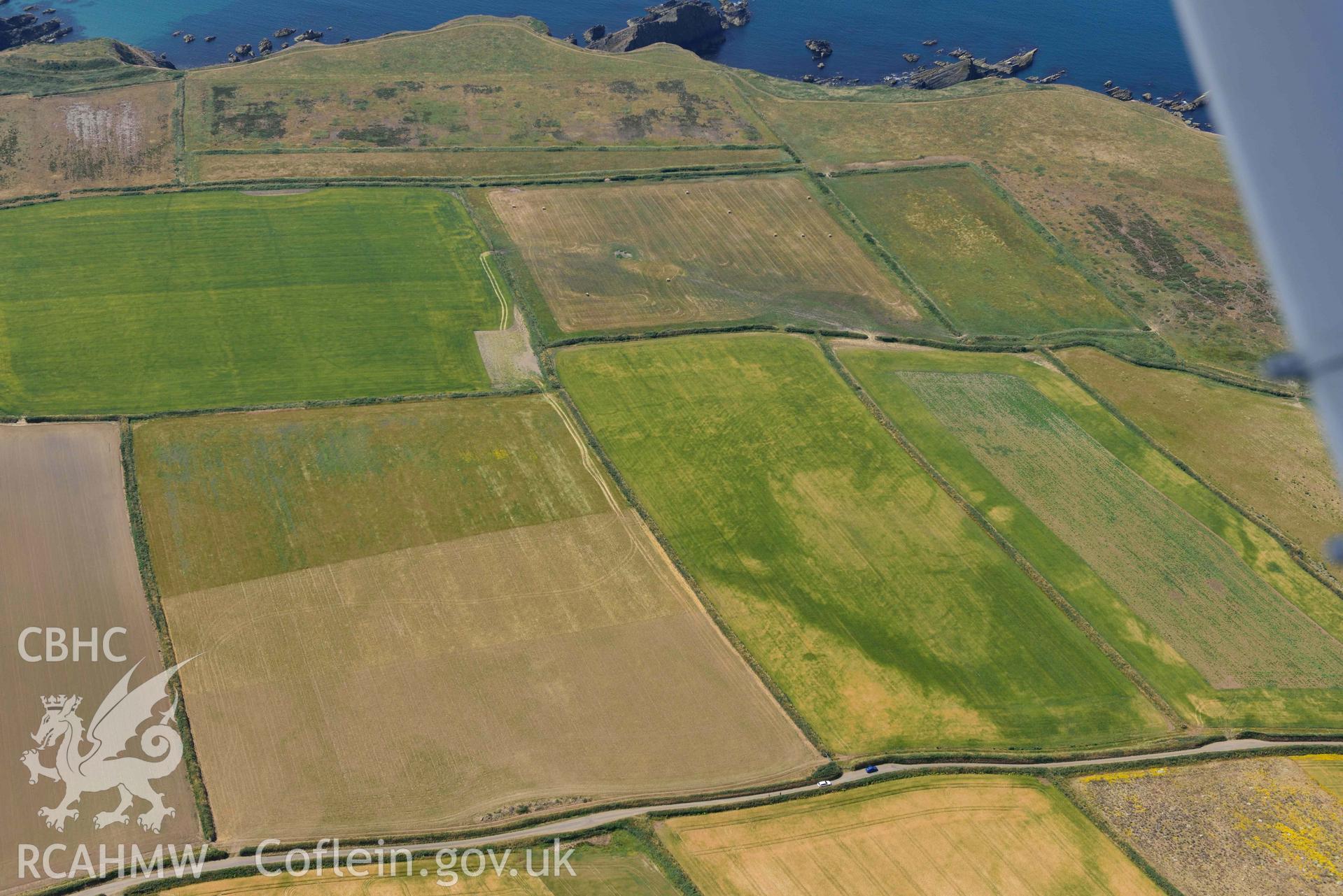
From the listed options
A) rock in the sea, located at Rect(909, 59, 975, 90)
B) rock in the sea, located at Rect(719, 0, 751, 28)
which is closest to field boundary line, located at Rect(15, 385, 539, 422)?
rock in the sea, located at Rect(909, 59, 975, 90)

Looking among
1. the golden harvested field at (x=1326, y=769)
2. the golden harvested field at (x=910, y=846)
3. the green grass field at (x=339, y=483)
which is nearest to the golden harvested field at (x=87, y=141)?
the green grass field at (x=339, y=483)

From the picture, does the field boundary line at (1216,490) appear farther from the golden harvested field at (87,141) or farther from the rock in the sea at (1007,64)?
the golden harvested field at (87,141)

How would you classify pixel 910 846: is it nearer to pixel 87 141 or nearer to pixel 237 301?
pixel 237 301

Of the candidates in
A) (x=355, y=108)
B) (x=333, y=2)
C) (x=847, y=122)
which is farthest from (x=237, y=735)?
(x=333, y=2)

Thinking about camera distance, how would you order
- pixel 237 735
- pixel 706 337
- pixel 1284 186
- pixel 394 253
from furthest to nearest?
pixel 394 253 → pixel 706 337 → pixel 237 735 → pixel 1284 186

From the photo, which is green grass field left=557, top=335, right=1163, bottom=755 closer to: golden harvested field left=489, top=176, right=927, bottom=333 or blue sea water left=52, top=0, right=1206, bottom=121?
golden harvested field left=489, top=176, right=927, bottom=333

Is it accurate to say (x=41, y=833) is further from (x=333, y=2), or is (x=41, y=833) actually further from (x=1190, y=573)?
(x=333, y=2)
